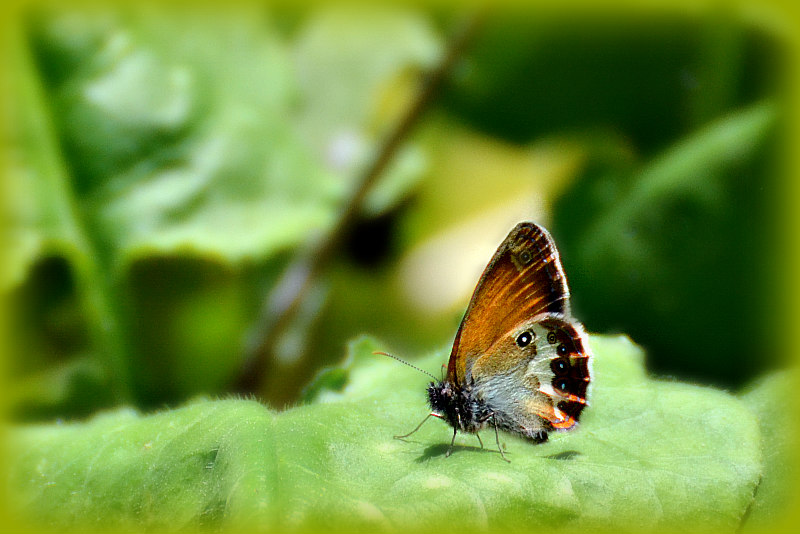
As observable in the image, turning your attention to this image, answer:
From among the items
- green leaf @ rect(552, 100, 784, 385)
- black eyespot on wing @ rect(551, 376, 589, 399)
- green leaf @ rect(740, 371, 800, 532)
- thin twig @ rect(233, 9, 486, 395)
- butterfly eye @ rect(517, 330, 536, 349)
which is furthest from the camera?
thin twig @ rect(233, 9, 486, 395)

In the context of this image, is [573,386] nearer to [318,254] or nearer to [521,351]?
[521,351]

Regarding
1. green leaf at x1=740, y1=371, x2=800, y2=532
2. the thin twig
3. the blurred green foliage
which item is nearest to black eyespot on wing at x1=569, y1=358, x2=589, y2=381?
the blurred green foliage

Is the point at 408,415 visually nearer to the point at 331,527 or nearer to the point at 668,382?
the point at 331,527

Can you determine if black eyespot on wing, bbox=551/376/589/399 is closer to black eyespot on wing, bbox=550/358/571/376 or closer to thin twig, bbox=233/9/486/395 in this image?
black eyespot on wing, bbox=550/358/571/376

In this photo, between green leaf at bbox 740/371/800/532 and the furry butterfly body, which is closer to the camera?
A: green leaf at bbox 740/371/800/532

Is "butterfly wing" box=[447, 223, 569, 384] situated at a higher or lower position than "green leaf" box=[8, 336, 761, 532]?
higher

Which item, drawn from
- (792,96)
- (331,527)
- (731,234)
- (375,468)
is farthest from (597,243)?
(331,527)

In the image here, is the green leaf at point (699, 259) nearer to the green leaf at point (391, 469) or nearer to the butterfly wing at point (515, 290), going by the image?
the green leaf at point (391, 469)

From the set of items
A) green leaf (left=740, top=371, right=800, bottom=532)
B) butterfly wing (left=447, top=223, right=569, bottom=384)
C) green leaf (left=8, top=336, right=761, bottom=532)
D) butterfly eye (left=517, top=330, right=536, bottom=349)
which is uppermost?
butterfly wing (left=447, top=223, right=569, bottom=384)

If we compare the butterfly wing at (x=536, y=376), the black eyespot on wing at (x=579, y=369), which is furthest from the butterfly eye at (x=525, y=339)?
the black eyespot on wing at (x=579, y=369)
